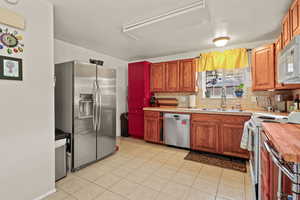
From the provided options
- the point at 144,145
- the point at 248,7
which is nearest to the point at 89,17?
the point at 248,7

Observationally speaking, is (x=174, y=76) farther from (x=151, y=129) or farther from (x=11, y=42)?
(x=11, y=42)

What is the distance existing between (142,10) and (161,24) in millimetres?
445

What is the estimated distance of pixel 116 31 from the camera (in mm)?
2584

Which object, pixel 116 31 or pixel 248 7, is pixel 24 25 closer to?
pixel 116 31

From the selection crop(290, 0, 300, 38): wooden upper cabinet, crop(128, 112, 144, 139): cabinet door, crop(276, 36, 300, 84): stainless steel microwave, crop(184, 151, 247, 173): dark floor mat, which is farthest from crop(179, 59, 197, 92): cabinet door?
crop(276, 36, 300, 84): stainless steel microwave

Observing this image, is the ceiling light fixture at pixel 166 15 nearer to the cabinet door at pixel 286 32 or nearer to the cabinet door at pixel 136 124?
the cabinet door at pixel 286 32

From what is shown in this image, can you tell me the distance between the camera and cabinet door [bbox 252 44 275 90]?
94.6 inches

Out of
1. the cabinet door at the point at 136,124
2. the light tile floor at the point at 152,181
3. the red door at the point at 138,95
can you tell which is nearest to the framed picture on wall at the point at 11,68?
the light tile floor at the point at 152,181

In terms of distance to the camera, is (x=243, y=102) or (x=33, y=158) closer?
(x=33, y=158)

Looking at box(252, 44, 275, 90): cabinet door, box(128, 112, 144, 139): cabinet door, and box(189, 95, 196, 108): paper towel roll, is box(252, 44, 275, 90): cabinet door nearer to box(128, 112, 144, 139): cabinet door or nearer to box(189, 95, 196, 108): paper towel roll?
box(189, 95, 196, 108): paper towel roll

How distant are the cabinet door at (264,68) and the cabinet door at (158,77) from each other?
2.09m

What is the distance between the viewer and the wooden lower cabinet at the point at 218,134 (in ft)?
8.68

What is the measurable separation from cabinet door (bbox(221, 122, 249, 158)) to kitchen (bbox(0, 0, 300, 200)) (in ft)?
0.06

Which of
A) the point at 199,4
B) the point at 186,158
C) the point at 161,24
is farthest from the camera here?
the point at 186,158
